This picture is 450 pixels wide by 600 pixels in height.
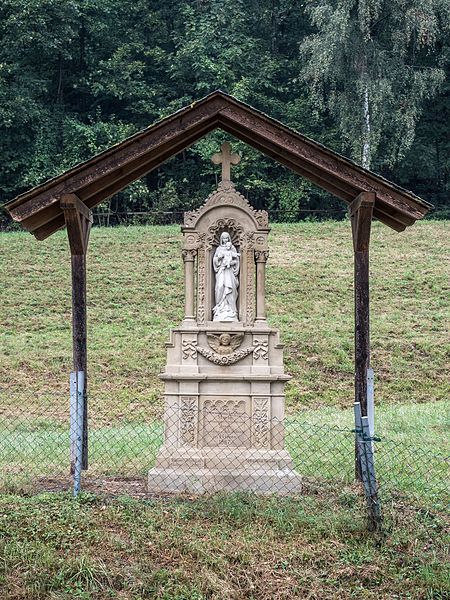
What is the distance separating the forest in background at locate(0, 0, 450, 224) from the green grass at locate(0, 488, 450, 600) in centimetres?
2612

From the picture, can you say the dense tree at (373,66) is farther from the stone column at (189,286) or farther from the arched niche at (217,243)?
the stone column at (189,286)

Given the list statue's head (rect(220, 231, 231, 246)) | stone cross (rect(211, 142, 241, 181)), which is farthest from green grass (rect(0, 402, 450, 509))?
stone cross (rect(211, 142, 241, 181))

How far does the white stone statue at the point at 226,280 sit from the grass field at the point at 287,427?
152cm

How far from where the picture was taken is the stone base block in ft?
27.5

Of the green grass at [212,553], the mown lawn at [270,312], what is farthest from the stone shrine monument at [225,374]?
the mown lawn at [270,312]

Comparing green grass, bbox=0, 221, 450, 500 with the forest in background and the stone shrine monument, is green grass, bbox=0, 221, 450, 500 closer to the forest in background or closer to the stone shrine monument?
the stone shrine monument

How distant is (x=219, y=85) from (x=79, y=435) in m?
30.4

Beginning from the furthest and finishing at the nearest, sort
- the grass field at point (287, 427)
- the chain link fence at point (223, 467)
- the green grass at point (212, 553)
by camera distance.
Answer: the chain link fence at point (223, 467) → the grass field at point (287, 427) → the green grass at point (212, 553)

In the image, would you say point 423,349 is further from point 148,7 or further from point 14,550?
point 148,7

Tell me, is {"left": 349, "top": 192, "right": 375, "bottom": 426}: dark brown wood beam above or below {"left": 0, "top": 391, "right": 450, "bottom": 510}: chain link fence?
above

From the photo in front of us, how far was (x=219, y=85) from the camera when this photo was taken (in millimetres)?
36469

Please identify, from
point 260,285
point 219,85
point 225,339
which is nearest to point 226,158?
point 260,285

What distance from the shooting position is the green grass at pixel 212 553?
614cm

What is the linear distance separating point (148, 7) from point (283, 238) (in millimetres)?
18304
